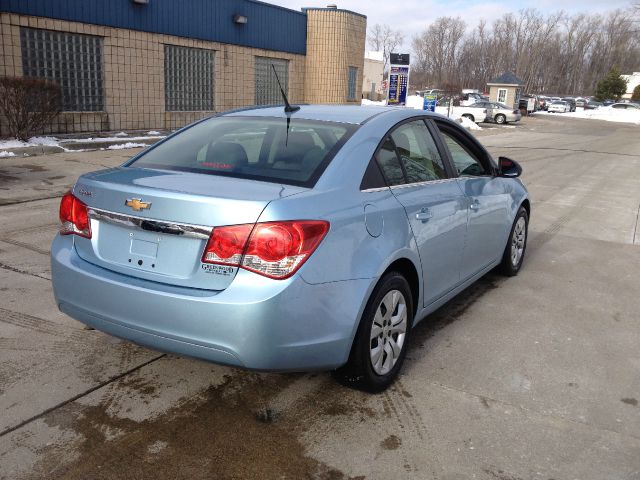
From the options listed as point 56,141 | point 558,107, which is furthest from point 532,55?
point 56,141

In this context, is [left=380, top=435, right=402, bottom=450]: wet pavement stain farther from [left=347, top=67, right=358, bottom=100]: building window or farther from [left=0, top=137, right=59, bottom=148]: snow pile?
[left=347, top=67, right=358, bottom=100]: building window

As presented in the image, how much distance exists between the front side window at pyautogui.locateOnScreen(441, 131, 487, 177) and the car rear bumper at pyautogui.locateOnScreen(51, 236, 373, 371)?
1.79 m

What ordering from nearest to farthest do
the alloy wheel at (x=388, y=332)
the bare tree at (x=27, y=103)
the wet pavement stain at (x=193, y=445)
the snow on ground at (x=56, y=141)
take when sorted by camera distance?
1. the wet pavement stain at (x=193, y=445)
2. the alloy wheel at (x=388, y=332)
3. the bare tree at (x=27, y=103)
4. the snow on ground at (x=56, y=141)

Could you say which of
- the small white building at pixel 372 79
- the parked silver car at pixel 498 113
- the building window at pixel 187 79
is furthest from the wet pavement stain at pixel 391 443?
the small white building at pixel 372 79

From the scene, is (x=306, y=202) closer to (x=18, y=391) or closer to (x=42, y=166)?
(x=18, y=391)

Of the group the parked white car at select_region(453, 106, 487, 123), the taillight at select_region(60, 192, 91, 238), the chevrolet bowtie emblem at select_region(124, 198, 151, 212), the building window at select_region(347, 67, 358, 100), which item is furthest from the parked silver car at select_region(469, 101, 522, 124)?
the chevrolet bowtie emblem at select_region(124, 198, 151, 212)

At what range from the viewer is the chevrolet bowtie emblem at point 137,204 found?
287 cm

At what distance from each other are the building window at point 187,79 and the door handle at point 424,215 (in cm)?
1474

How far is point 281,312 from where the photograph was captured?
268 cm

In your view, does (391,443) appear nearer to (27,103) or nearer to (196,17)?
(27,103)

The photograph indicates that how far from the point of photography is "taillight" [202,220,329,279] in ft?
8.78

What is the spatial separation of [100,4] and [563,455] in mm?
15100

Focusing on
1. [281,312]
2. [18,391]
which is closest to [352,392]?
[281,312]

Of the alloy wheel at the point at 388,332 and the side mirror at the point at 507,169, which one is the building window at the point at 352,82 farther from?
the alloy wheel at the point at 388,332
